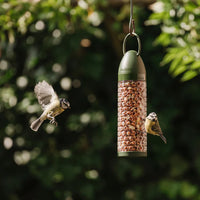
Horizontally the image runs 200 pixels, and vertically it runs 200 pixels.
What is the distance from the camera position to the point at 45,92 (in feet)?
11.3

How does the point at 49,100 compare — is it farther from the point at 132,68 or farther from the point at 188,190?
the point at 188,190

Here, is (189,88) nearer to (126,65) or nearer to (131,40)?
(131,40)

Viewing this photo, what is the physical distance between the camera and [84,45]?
719 cm

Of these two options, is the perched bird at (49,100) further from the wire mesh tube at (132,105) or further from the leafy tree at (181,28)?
the leafy tree at (181,28)

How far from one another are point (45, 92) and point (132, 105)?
698 mm

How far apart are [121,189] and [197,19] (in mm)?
3040

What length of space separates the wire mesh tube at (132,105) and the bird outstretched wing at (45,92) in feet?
2.02

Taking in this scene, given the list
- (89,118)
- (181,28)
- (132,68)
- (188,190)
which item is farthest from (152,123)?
(188,190)

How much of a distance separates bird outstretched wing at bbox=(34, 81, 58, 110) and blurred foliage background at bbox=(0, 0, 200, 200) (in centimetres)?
295

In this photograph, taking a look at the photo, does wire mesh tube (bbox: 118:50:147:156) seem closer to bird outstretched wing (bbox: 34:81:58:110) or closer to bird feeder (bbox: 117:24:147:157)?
bird feeder (bbox: 117:24:147:157)

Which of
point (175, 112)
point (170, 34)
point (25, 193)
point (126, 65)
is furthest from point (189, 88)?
point (126, 65)

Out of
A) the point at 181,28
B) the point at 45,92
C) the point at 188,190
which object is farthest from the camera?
the point at 188,190

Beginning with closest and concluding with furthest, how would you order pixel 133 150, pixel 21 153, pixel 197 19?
pixel 133 150
pixel 197 19
pixel 21 153

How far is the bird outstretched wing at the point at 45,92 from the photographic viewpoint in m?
3.42
